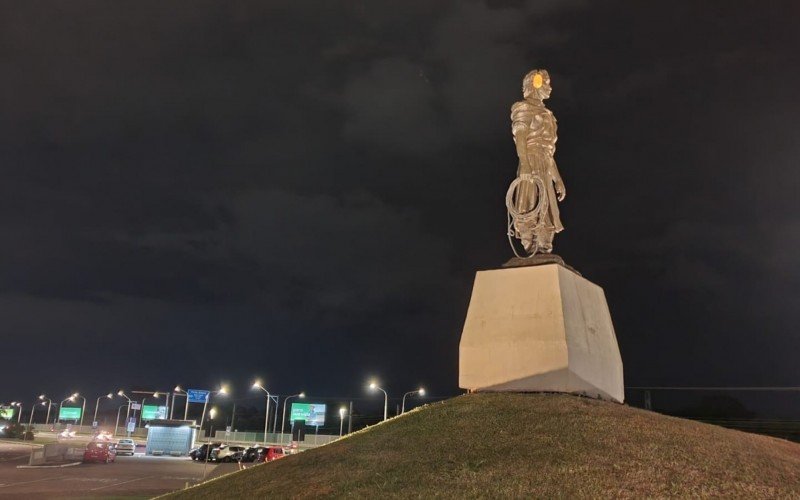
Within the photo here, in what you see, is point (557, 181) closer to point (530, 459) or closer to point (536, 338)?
point (536, 338)

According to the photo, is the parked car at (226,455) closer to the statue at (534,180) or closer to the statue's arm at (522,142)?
the statue at (534,180)

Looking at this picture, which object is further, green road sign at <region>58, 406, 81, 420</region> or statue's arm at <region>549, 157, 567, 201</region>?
green road sign at <region>58, 406, 81, 420</region>

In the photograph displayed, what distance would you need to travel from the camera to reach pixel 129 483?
23047mm

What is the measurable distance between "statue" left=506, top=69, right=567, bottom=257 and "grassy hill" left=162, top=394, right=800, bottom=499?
5000 mm

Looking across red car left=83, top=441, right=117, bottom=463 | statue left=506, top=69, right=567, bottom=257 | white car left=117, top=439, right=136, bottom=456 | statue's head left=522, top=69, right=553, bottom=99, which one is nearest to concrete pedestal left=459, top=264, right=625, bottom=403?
statue left=506, top=69, right=567, bottom=257

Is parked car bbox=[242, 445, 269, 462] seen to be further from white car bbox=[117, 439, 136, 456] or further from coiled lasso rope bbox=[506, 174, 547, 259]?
coiled lasso rope bbox=[506, 174, 547, 259]

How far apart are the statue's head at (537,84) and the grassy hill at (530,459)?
332 inches

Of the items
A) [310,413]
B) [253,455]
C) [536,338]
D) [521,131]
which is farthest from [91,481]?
[310,413]

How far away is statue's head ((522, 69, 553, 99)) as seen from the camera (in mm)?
16625

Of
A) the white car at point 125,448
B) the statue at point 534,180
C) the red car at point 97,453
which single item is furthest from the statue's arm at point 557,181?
the white car at point 125,448

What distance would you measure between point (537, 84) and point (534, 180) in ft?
8.87

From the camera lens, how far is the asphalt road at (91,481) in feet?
64.1

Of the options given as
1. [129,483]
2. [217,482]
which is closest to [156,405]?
[129,483]

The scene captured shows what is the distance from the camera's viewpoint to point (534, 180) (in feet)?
53.4
